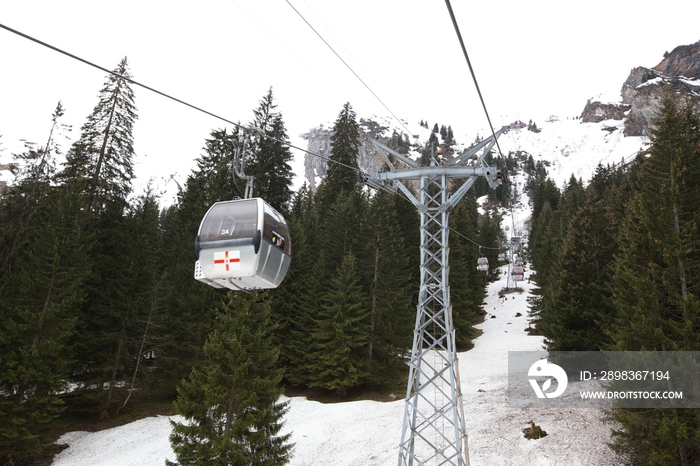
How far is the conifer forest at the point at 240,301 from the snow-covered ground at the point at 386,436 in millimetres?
1752

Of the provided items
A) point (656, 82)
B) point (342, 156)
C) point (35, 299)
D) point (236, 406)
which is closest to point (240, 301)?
point (236, 406)

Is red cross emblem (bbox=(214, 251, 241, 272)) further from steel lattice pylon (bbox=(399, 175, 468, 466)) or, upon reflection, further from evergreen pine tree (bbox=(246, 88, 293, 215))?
evergreen pine tree (bbox=(246, 88, 293, 215))

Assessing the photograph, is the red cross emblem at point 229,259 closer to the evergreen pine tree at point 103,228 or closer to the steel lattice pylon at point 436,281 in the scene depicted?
the steel lattice pylon at point 436,281

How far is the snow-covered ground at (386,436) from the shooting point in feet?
51.0

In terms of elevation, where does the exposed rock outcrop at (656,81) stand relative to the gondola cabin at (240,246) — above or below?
above

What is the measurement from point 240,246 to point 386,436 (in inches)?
564

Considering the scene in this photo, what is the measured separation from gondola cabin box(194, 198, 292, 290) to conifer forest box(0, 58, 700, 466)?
627cm

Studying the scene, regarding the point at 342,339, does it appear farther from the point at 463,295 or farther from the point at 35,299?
the point at 35,299

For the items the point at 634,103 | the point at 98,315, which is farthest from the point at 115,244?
the point at 634,103

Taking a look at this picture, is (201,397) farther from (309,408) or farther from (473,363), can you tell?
(473,363)

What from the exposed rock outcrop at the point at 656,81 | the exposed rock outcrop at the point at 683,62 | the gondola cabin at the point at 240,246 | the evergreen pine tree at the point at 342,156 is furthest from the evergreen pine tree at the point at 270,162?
the exposed rock outcrop at the point at 683,62

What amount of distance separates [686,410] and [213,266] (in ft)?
43.5

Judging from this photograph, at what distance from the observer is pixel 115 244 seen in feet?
89.7

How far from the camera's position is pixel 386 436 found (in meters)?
19.8
